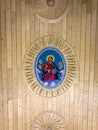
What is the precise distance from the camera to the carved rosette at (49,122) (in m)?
4.07

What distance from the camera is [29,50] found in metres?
3.96

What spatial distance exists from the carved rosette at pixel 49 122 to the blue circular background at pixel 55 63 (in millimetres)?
518

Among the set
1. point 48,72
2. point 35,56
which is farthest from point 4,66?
point 48,72

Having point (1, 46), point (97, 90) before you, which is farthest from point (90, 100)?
point (1, 46)

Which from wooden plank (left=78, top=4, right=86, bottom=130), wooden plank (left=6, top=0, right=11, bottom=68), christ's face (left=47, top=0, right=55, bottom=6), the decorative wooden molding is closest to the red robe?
wooden plank (left=78, top=4, right=86, bottom=130)

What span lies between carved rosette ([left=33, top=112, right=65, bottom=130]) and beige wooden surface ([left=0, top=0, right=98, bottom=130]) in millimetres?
77

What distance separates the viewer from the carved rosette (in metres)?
4.07

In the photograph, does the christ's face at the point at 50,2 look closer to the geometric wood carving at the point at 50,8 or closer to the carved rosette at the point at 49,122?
the geometric wood carving at the point at 50,8

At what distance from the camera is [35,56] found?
3.97 meters

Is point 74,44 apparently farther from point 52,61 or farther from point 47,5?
point 47,5

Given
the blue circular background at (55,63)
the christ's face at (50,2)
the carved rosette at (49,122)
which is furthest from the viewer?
the carved rosette at (49,122)

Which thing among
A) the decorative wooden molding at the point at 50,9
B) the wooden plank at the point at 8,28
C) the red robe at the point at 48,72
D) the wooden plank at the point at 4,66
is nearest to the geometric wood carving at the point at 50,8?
the decorative wooden molding at the point at 50,9

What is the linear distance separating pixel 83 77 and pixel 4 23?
5.16 feet

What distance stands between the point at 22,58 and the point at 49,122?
46.8 inches
